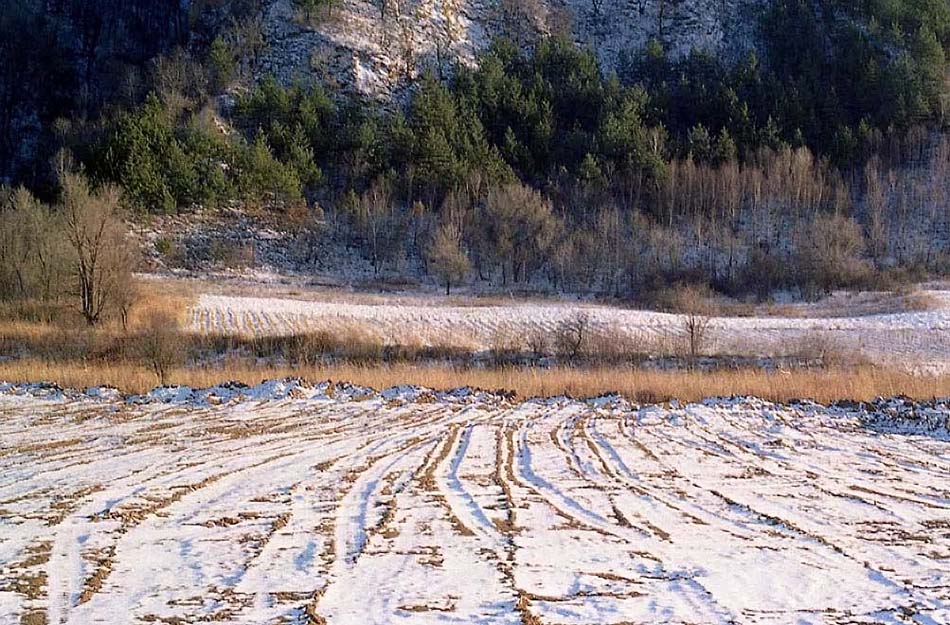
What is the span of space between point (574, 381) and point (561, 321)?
45.8 feet

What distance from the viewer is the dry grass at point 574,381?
583 inches

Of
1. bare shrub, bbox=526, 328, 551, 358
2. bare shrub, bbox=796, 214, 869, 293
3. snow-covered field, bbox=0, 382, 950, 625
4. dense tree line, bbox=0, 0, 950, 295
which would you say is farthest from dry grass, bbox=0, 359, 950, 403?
dense tree line, bbox=0, 0, 950, 295

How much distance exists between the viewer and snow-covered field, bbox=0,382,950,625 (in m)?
3.91

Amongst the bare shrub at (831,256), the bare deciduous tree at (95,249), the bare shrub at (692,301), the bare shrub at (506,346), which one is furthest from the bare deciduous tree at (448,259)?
the bare deciduous tree at (95,249)

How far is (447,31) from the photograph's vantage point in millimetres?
68438

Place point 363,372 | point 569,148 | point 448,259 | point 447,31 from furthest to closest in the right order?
1. point 447,31
2. point 569,148
3. point 448,259
4. point 363,372

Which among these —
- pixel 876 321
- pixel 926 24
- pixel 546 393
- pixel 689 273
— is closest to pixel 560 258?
pixel 689 273

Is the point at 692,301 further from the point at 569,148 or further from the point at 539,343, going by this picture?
the point at 569,148

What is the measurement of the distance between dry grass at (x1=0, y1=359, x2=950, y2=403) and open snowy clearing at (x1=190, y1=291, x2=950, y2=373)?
8421mm

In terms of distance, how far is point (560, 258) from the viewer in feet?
163

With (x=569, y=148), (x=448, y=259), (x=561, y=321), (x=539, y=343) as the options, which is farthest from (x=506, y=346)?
(x=569, y=148)

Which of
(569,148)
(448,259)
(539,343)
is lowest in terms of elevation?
(539,343)

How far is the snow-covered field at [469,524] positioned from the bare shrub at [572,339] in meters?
14.3

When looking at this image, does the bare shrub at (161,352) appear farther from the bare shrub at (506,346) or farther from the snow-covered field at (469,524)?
the bare shrub at (506,346)
